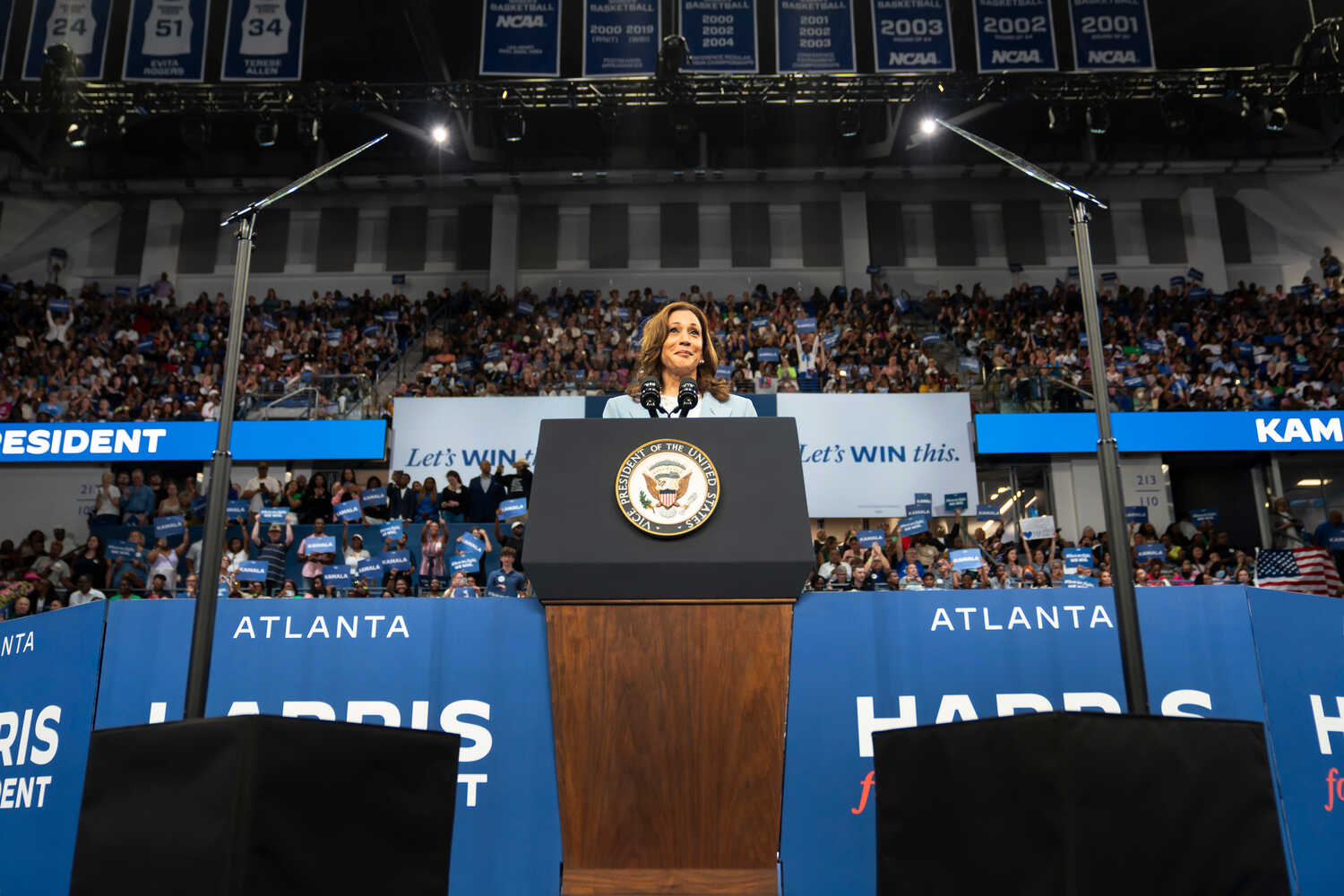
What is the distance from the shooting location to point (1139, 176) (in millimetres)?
26062

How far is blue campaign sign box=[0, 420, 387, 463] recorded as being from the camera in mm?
17812

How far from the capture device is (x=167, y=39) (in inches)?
640

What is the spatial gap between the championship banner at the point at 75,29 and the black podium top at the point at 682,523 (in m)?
16.5

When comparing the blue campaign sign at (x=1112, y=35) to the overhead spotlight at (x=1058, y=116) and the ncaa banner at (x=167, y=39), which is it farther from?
the ncaa banner at (x=167, y=39)

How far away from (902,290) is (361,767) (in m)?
23.9

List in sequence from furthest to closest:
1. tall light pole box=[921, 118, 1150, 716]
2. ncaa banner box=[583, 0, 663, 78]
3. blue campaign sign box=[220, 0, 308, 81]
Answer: blue campaign sign box=[220, 0, 308, 81], ncaa banner box=[583, 0, 663, 78], tall light pole box=[921, 118, 1150, 716]

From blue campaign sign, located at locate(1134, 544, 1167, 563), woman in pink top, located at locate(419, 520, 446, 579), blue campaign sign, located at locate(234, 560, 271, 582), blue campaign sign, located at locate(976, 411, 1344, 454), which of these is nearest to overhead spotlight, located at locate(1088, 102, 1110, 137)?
blue campaign sign, located at locate(976, 411, 1344, 454)

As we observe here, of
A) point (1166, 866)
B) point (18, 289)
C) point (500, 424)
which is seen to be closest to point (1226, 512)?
point (500, 424)

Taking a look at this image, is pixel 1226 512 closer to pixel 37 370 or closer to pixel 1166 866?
pixel 1166 866

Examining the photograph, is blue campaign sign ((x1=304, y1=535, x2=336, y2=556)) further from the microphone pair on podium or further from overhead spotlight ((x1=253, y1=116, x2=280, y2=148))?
overhead spotlight ((x1=253, y1=116, x2=280, y2=148))

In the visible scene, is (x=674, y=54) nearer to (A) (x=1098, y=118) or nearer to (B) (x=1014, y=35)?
(B) (x=1014, y=35)

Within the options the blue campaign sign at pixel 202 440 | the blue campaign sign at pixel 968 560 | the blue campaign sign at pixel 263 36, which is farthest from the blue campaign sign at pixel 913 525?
the blue campaign sign at pixel 263 36

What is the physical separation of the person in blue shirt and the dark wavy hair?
438 centimetres

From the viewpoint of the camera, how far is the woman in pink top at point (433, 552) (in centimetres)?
1296
